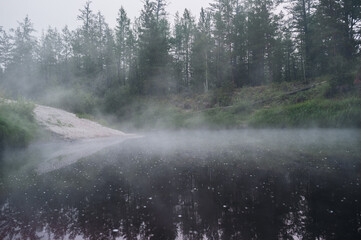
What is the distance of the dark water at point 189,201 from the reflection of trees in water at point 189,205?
0.05 feet

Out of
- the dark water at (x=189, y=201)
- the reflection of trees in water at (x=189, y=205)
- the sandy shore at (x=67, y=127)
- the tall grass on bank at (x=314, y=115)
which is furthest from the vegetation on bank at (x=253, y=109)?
the reflection of trees in water at (x=189, y=205)

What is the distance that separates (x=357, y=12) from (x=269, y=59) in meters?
11.6

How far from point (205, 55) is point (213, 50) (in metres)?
2.21

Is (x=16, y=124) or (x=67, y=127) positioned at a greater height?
(x=16, y=124)

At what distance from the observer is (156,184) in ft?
18.0

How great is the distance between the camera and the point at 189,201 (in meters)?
4.28

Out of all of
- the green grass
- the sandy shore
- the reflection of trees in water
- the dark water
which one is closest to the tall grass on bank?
the dark water

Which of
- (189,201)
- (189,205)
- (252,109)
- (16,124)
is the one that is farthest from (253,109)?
(189,205)

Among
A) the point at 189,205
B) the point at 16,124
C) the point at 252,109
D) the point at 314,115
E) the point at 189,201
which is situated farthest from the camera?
the point at 252,109

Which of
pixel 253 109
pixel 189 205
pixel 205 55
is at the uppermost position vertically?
pixel 205 55

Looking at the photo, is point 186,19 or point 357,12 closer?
point 357,12

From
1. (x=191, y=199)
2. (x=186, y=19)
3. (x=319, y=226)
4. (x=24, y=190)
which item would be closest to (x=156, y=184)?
(x=191, y=199)

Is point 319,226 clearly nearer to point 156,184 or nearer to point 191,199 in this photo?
point 191,199

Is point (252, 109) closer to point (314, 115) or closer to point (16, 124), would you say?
point (314, 115)
